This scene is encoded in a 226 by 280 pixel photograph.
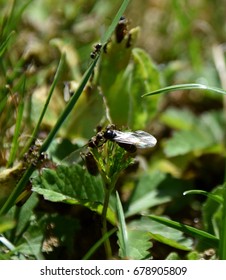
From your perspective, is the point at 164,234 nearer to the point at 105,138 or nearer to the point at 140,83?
the point at 105,138

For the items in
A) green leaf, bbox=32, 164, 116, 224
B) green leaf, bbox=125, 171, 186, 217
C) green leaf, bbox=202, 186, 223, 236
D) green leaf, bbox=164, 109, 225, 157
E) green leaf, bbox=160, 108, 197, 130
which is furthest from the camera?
green leaf, bbox=160, 108, 197, 130

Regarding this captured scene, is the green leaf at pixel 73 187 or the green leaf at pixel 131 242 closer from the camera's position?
the green leaf at pixel 131 242

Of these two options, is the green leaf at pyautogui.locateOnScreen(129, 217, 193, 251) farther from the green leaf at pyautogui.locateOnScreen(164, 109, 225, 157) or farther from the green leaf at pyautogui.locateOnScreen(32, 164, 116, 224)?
the green leaf at pyautogui.locateOnScreen(164, 109, 225, 157)

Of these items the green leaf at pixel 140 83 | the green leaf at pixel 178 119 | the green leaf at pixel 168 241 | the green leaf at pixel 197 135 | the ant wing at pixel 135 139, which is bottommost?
the green leaf at pixel 168 241

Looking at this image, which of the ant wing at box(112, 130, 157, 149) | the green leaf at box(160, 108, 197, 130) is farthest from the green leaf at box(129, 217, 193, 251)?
A: the green leaf at box(160, 108, 197, 130)

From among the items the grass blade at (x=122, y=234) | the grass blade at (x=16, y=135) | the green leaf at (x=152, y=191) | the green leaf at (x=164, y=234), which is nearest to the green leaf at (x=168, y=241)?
the green leaf at (x=164, y=234)

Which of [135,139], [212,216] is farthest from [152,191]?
[135,139]

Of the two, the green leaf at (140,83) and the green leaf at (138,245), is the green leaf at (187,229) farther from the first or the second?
the green leaf at (140,83)
